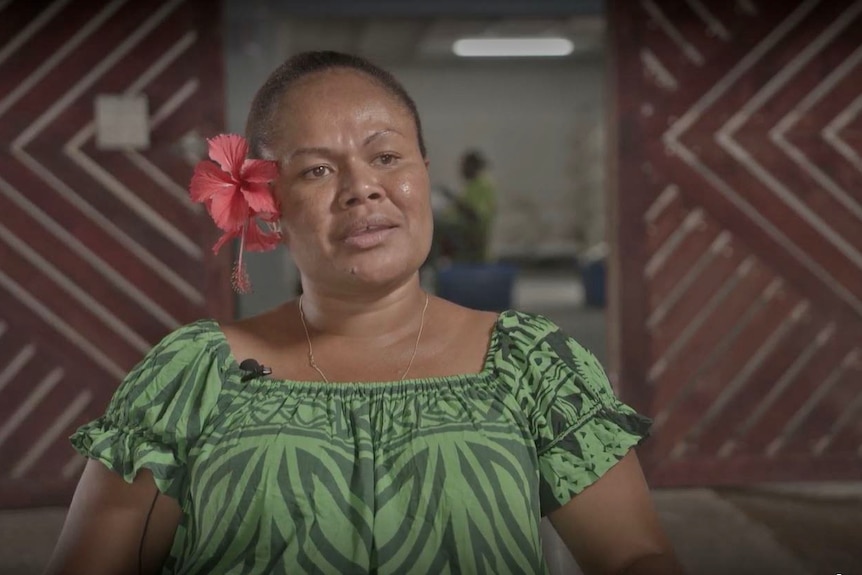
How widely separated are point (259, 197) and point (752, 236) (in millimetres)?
2732

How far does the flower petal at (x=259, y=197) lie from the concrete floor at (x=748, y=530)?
203 centimetres

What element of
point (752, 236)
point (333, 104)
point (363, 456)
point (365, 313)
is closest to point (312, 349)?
point (365, 313)

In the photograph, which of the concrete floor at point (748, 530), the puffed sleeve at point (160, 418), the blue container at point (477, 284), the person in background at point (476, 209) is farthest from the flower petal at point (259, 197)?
the person in background at point (476, 209)

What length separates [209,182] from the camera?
1353mm

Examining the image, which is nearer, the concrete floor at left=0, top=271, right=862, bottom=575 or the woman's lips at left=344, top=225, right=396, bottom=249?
the woman's lips at left=344, top=225, right=396, bottom=249

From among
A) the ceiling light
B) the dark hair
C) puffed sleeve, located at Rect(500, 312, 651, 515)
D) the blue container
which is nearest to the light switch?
the dark hair

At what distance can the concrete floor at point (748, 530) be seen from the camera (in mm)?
2916

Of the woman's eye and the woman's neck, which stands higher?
the woman's eye

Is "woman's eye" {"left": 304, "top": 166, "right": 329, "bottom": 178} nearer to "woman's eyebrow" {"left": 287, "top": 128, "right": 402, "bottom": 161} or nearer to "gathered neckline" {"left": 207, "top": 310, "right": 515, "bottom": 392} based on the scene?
"woman's eyebrow" {"left": 287, "top": 128, "right": 402, "bottom": 161}

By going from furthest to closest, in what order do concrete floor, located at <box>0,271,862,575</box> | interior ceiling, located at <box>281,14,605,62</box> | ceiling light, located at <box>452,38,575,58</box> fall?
1. ceiling light, located at <box>452,38,575,58</box>
2. interior ceiling, located at <box>281,14,605,62</box>
3. concrete floor, located at <box>0,271,862,575</box>

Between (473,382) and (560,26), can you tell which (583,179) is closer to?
(560,26)

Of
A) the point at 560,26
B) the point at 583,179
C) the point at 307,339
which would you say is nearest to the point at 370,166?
the point at 307,339

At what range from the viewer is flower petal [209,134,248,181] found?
1349mm

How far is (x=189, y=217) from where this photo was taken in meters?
3.48
